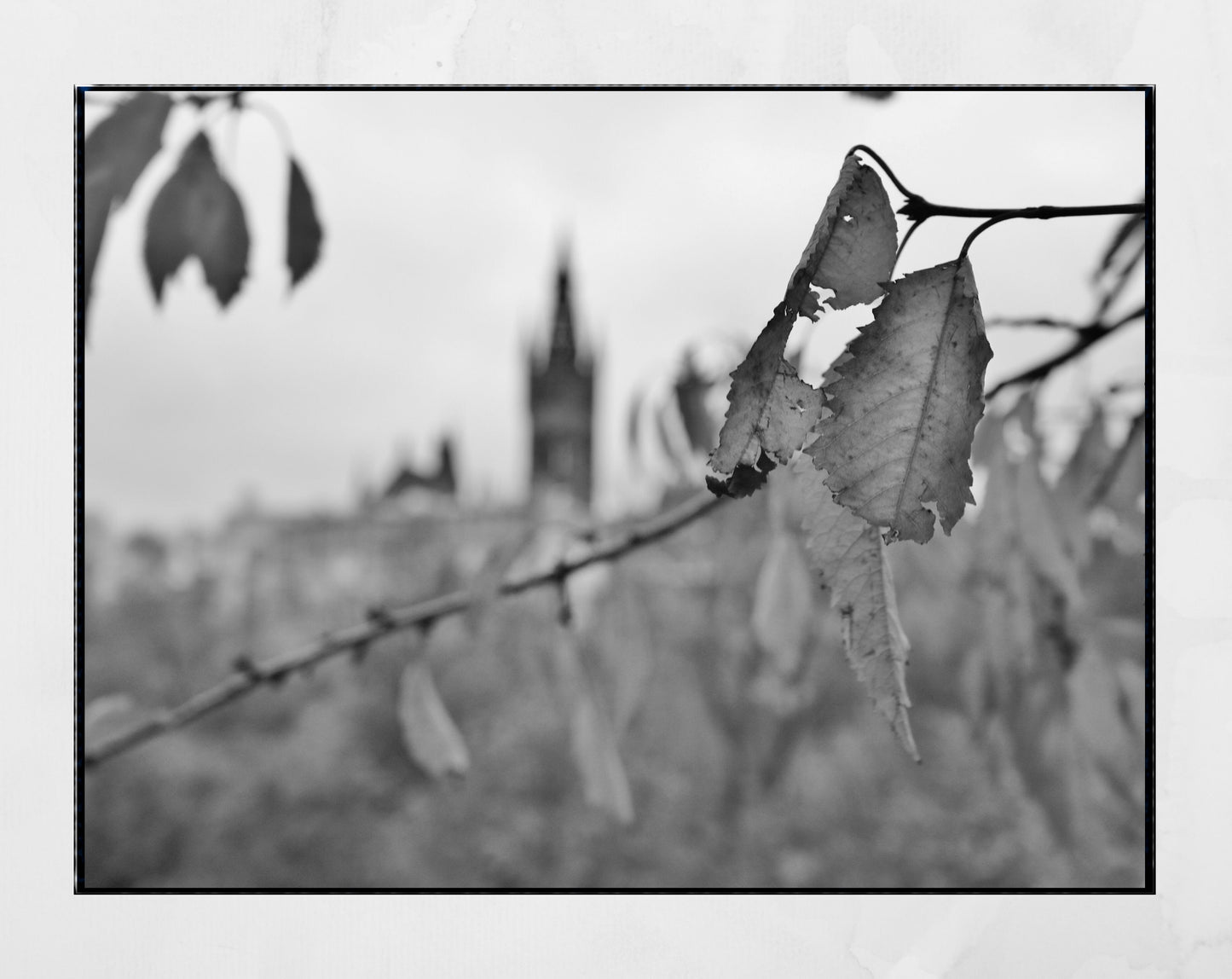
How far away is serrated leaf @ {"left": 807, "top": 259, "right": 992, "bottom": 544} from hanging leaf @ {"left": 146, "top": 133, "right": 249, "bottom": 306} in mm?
291

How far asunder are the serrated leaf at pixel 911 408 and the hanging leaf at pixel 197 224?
29 centimetres

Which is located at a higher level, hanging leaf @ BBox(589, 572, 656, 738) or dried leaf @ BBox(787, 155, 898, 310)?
dried leaf @ BBox(787, 155, 898, 310)

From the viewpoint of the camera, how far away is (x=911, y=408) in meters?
0.21

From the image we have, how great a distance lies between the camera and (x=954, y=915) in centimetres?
49

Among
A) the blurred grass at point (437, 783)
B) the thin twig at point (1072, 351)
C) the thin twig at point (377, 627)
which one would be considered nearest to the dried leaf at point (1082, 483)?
the thin twig at point (1072, 351)

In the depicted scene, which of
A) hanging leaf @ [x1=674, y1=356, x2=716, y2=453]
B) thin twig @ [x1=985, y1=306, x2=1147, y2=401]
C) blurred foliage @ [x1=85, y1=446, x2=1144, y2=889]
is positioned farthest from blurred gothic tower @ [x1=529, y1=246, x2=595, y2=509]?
thin twig @ [x1=985, y1=306, x2=1147, y2=401]

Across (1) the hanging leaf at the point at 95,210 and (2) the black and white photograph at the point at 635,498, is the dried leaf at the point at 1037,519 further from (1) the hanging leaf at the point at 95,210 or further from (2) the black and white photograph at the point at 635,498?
(1) the hanging leaf at the point at 95,210

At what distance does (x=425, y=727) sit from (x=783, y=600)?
181 millimetres

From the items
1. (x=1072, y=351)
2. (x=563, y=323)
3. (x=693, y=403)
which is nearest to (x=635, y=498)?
(x=693, y=403)

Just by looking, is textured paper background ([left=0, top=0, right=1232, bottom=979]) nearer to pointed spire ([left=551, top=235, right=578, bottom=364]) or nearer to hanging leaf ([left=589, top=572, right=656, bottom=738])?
hanging leaf ([left=589, top=572, right=656, bottom=738])

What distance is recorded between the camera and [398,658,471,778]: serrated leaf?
50cm

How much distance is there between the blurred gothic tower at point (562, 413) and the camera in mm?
9281

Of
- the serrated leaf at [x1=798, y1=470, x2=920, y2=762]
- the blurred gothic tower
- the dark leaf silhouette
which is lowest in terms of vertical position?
the serrated leaf at [x1=798, y1=470, x2=920, y2=762]

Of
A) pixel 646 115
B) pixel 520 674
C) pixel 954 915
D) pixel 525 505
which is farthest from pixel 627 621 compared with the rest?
pixel 520 674
